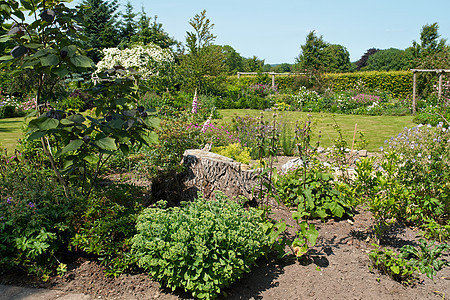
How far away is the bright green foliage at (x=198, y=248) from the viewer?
7.96 feet

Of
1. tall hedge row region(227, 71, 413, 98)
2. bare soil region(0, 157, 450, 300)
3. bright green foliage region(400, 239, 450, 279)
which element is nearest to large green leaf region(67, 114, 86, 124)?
bare soil region(0, 157, 450, 300)

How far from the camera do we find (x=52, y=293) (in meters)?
2.63

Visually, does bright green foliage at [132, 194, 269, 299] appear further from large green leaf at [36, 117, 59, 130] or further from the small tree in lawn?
large green leaf at [36, 117, 59, 130]

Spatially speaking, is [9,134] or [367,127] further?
[367,127]

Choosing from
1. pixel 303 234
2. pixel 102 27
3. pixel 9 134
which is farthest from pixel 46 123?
pixel 102 27

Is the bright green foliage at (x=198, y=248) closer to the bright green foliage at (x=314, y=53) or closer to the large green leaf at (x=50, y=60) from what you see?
the large green leaf at (x=50, y=60)

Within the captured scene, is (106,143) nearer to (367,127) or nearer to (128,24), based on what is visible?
(367,127)

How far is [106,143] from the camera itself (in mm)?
2744

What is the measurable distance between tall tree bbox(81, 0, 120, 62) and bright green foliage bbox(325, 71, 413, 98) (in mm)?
15112

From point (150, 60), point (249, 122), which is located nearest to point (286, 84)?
point (150, 60)

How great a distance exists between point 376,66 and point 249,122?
2102 inches

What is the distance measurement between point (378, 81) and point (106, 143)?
1944 centimetres

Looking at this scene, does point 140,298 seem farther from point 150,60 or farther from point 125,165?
point 150,60

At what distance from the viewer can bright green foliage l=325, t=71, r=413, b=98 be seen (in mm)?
18516
